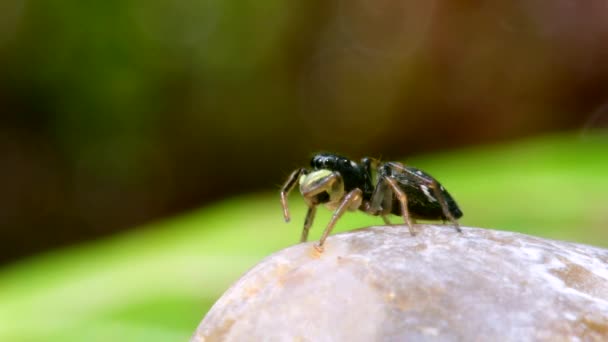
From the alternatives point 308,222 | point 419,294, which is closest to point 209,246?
point 308,222

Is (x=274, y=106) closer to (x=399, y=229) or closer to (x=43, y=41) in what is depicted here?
(x=43, y=41)

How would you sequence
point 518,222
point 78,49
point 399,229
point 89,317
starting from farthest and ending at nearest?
point 78,49 < point 518,222 < point 89,317 < point 399,229

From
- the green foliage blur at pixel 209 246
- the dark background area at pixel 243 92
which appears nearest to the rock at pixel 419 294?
the green foliage blur at pixel 209 246

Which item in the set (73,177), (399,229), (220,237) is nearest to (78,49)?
(73,177)

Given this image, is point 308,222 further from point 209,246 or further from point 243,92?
point 243,92

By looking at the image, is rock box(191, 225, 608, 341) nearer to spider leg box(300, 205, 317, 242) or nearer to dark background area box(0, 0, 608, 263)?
spider leg box(300, 205, 317, 242)

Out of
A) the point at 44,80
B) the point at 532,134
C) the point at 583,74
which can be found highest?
the point at 44,80

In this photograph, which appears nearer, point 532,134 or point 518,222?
point 518,222
